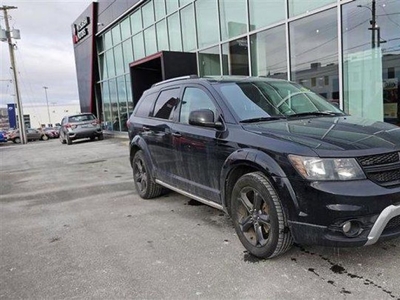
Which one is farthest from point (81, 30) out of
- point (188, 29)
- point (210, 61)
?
point (210, 61)

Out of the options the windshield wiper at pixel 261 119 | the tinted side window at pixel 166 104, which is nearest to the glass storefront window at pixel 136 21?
the tinted side window at pixel 166 104

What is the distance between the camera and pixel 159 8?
1511cm

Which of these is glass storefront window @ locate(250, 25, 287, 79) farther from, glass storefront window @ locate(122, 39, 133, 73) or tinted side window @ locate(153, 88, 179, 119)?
glass storefront window @ locate(122, 39, 133, 73)

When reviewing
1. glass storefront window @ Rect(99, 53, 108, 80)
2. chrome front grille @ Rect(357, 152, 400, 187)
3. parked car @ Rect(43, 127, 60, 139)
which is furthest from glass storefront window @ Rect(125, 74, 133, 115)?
parked car @ Rect(43, 127, 60, 139)

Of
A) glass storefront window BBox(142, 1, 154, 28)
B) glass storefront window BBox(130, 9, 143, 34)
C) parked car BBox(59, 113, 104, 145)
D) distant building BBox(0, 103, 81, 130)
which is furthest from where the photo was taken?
distant building BBox(0, 103, 81, 130)

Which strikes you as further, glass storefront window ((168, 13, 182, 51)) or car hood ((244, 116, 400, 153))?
glass storefront window ((168, 13, 182, 51))

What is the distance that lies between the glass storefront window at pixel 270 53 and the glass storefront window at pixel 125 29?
9.86 metres

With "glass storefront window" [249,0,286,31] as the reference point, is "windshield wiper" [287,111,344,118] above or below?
below

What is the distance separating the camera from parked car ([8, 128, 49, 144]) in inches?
1281

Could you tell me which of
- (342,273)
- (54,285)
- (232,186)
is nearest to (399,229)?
(342,273)

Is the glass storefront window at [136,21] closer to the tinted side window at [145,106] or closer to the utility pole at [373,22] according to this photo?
the utility pole at [373,22]

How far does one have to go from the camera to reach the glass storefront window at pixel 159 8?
14789mm

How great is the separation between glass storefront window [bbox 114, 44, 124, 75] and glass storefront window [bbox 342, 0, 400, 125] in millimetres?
14060

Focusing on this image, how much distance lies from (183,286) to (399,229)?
1.85m
